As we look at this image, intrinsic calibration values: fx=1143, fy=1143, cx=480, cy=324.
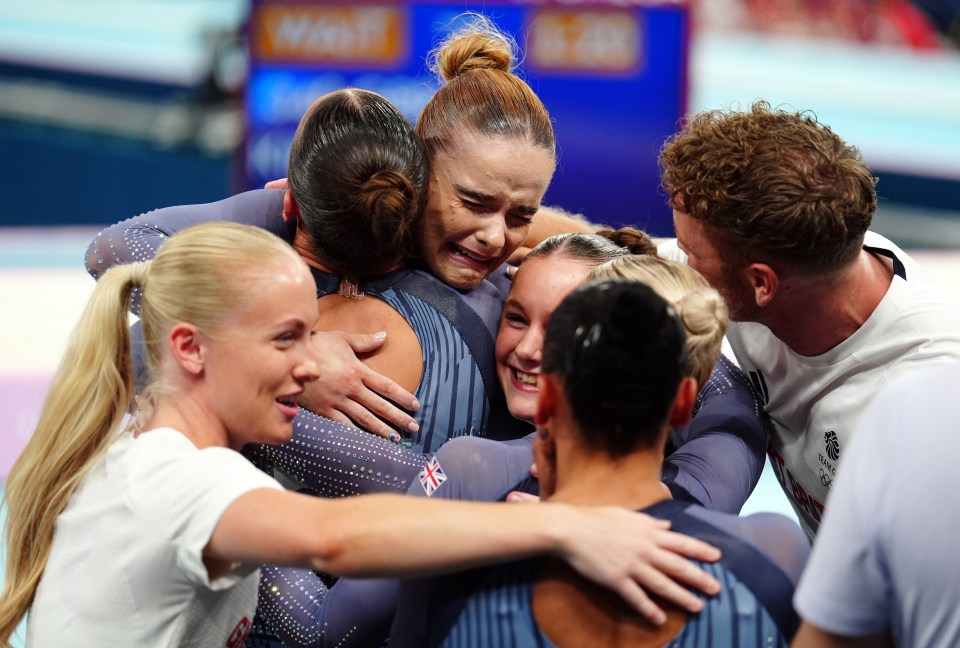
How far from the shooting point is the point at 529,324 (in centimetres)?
207

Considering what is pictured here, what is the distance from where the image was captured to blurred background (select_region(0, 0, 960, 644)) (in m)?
5.08

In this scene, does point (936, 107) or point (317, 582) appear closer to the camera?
point (317, 582)

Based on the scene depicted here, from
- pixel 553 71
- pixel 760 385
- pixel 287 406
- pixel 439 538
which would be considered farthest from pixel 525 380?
pixel 553 71

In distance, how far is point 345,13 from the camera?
16.6 feet

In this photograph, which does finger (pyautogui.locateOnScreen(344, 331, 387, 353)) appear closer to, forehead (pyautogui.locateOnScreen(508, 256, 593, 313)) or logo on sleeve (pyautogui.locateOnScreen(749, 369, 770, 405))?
forehead (pyautogui.locateOnScreen(508, 256, 593, 313))

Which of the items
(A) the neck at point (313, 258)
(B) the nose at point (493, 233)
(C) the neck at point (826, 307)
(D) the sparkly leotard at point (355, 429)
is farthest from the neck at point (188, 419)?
(C) the neck at point (826, 307)

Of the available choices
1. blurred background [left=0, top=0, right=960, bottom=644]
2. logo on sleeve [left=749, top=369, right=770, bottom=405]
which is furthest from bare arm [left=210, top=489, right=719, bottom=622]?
blurred background [left=0, top=0, right=960, bottom=644]

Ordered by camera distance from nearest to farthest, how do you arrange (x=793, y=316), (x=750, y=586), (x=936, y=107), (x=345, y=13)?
1. (x=750, y=586)
2. (x=793, y=316)
3. (x=345, y=13)
4. (x=936, y=107)

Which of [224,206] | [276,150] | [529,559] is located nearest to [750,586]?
[529,559]

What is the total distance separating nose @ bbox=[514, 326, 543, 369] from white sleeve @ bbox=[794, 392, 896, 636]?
0.80 meters

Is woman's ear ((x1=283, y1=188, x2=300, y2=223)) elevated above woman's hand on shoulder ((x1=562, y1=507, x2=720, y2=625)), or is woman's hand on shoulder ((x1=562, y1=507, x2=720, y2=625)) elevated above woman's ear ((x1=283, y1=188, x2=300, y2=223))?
woman's ear ((x1=283, y1=188, x2=300, y2=223))

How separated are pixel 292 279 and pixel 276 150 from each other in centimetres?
359

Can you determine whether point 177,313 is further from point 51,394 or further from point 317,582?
point 317,582

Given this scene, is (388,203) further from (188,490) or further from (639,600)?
(639,600)
